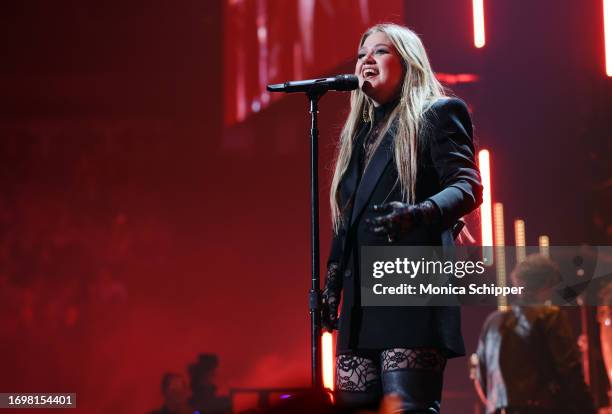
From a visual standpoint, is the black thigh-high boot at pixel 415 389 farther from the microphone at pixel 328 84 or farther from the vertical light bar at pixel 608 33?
the vertical light bar at pixel 608 33

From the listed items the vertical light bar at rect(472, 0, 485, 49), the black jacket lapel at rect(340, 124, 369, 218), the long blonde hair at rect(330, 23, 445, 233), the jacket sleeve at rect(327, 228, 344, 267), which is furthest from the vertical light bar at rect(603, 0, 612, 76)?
the jacket sleeve at rect(327, 228, 344, 267)

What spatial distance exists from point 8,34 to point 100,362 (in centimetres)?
176

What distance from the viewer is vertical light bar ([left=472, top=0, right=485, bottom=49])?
400 cm

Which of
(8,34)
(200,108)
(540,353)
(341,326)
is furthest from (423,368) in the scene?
(8,34)

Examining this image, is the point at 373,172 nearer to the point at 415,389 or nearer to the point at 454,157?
the point at 454,157

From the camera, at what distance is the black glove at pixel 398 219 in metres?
1.72

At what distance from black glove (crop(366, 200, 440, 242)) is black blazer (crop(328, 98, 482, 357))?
2.0 inches

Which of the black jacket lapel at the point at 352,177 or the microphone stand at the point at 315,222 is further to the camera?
the black jacket lapel at the point at 352,177

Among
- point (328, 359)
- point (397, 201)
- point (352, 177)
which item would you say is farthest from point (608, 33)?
point (397, 201)

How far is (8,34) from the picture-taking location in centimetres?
427

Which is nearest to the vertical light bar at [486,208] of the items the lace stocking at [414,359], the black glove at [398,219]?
the lace stocking at [414,359]

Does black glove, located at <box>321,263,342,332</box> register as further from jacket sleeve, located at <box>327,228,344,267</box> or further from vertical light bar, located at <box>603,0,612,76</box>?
vertical light bar, located at <box>603,0,612,76</box>

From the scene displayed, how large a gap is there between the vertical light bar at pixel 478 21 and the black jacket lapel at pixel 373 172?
2.13 metres

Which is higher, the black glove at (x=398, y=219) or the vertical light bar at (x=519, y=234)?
the vertical light bar at (x=519, y=234)
